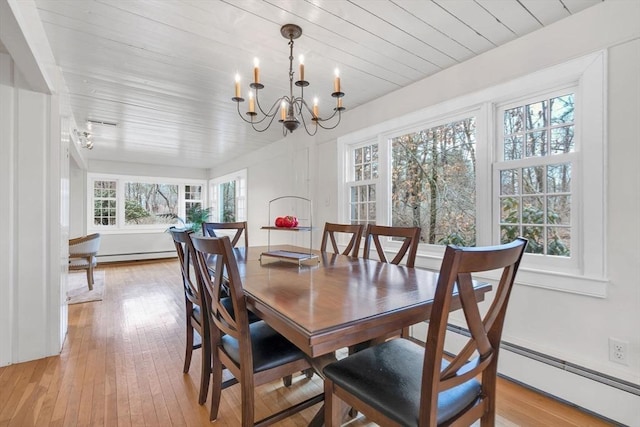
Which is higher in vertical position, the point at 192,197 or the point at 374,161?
the point at 374,161

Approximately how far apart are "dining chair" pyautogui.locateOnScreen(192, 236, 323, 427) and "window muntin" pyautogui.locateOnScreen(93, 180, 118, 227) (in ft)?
22.4

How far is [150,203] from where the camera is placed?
293 inches

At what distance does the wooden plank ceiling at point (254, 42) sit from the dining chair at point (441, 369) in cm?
161

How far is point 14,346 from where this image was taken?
89.9 inches

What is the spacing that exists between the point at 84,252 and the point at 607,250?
5740 millimetres

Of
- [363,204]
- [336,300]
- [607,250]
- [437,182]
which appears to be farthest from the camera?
[363,204]

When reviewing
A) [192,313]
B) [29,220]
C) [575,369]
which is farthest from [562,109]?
[29,220]

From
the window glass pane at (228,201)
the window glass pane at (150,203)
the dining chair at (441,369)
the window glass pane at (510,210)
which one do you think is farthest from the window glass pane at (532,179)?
the window glass pane at (150,203)

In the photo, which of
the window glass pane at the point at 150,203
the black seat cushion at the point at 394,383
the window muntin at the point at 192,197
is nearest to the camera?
the black seat cushion at the point at 394,383

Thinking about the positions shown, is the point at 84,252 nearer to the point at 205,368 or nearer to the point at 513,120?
the point at 205,368

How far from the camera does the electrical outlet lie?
1.63 m

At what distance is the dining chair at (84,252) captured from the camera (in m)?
4.26

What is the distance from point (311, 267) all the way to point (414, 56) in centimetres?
181

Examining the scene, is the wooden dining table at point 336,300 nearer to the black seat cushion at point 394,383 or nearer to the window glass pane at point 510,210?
the black seat cushion at point 394,383
